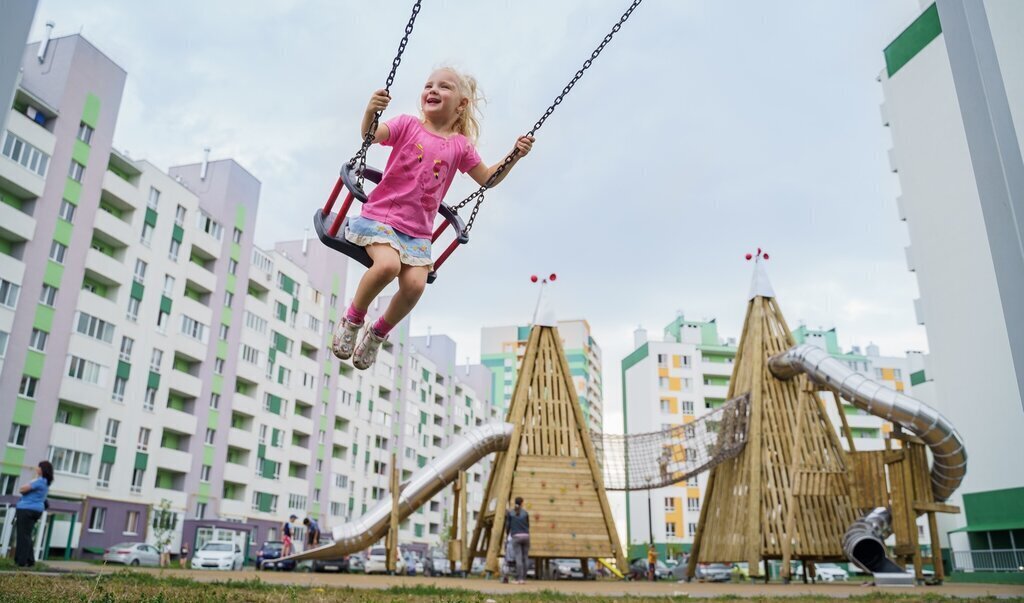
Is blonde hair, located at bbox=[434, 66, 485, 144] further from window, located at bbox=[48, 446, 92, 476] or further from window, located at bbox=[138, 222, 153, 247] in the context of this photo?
window, located at bbox=[138, 222, 153, 247]

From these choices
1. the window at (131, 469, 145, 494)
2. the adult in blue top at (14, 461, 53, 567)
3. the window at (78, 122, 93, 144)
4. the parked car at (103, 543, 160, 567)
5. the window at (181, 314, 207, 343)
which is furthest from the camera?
the window at (181, 314, 207, 343)

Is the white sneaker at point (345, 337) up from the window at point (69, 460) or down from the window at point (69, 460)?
down

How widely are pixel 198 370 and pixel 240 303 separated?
220 inches

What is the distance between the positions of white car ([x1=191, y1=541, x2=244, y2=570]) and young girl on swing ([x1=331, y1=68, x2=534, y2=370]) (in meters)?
30.8

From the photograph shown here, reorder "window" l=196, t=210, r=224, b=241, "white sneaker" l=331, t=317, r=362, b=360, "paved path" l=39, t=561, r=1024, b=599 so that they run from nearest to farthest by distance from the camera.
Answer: "white sneaker" l=331, t=317, r=362, b=360
"paved path" l=39, t=561, r=1024, b=599
"window" l=196, t=210, r=224, b=241

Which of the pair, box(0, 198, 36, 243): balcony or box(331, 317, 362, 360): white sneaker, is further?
box(0, 198, 36, 243): balcony

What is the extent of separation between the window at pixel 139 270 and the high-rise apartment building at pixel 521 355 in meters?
67.4

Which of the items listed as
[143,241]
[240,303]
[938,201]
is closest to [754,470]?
[938,201]

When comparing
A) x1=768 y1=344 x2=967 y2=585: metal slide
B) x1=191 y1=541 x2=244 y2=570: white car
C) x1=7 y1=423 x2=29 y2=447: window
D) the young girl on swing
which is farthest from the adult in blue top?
x1=7 y1=423 x2=29 y2=447: window

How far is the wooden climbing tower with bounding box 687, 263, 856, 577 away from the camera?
65.4ft

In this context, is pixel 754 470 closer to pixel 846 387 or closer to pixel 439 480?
pixel 846 387

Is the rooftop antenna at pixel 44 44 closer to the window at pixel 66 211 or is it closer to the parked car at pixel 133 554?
the window at pixel 66 211


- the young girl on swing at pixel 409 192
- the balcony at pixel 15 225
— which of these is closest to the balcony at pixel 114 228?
the balcony at pixel 15 225

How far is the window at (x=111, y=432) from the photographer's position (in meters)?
40.8
